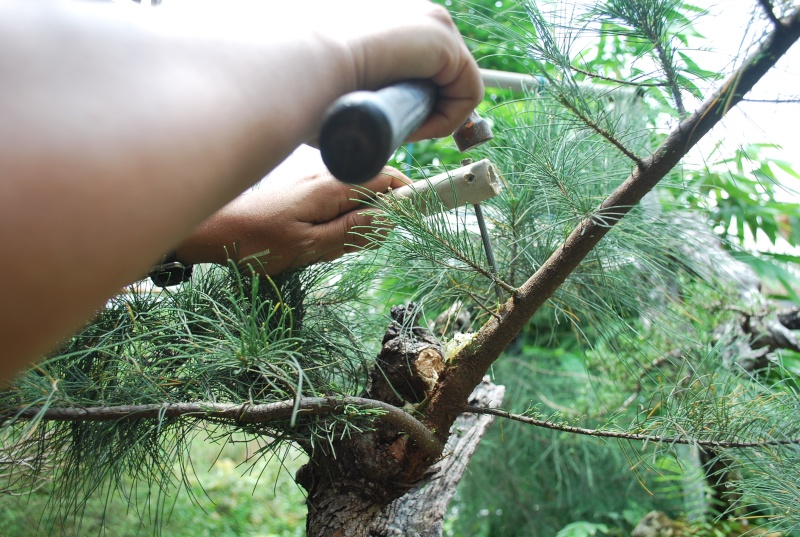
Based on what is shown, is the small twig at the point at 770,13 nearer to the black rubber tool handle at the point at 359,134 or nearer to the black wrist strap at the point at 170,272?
A: the black rubber tool handle at the point at 359,134

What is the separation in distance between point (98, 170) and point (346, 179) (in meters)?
0.09

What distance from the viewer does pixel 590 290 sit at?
644mm

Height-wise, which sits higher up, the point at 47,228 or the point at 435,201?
the point at 47,228

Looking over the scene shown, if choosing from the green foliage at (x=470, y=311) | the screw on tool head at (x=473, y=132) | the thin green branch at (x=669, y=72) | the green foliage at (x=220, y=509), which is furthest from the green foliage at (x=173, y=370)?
the green foliage at (x=220, y=509)

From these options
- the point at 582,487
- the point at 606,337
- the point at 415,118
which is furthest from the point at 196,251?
the point at 582,487

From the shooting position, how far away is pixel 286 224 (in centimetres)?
48

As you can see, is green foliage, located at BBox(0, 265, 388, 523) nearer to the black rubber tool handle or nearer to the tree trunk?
the tree trunk

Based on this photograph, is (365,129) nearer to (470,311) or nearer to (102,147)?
(102,147)

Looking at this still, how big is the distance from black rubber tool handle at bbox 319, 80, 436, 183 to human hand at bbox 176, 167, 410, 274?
25cm

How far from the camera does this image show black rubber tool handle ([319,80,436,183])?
21cm

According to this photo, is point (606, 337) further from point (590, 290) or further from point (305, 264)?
point (305, 264)

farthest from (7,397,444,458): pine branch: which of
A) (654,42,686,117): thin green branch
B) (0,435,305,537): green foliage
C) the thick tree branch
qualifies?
(0,435,305,537): green foliage

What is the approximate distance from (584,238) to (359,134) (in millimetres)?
279

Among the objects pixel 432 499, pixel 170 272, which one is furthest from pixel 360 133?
pixel 432 499
